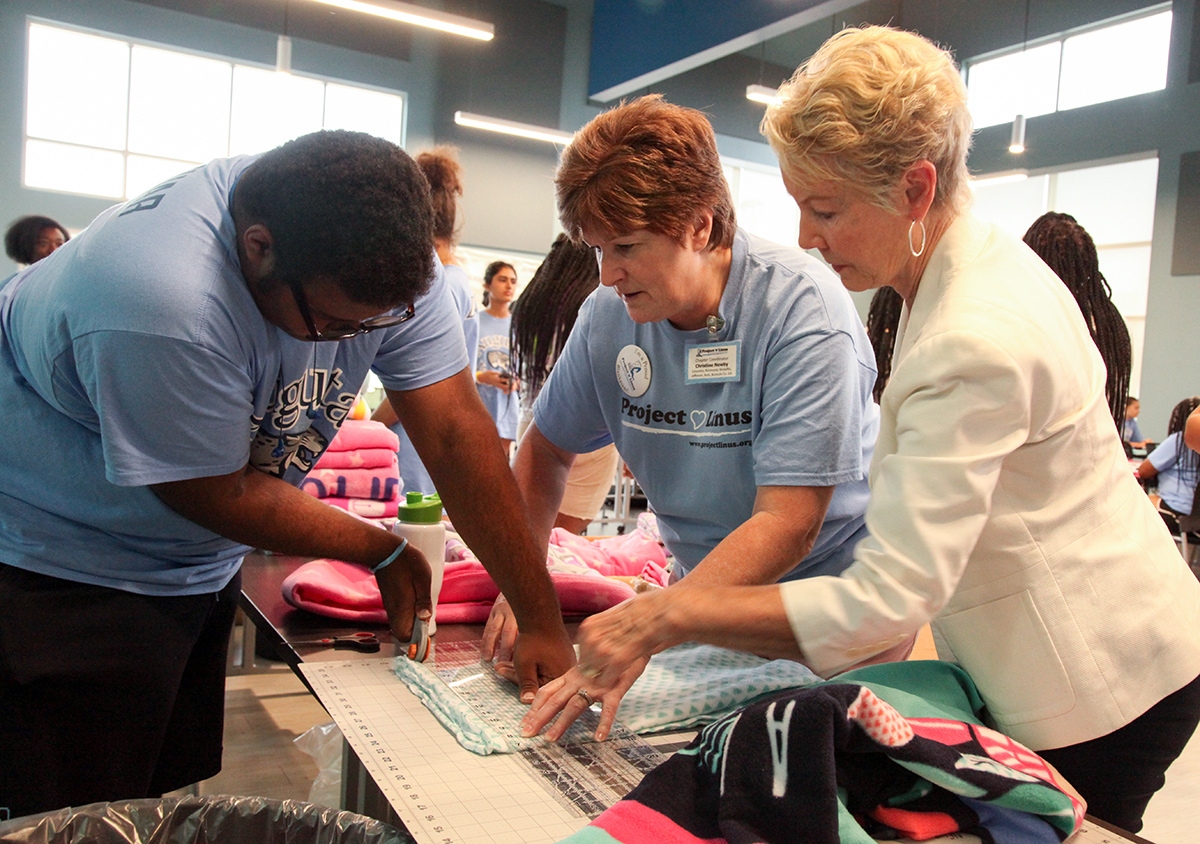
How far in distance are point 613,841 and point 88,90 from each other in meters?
10.3

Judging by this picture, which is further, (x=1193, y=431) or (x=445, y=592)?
(x=1193, y=431)

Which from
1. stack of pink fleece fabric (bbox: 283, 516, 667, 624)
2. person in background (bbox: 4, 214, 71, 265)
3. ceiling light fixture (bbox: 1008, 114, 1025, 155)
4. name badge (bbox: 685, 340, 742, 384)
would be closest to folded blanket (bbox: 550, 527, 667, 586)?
stack of pink fleece fabric (bbox: 283, 516, 667, 624)

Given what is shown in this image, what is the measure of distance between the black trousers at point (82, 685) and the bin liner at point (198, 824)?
0.97 feet

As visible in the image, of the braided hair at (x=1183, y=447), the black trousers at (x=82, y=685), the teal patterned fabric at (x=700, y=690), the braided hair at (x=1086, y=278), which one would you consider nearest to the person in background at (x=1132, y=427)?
the braided hair at (x=1183, y=447)

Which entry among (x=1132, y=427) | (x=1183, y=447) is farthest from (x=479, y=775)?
(x=1132, y=427)

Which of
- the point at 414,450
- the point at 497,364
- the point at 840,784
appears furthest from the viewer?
the point at 497,364

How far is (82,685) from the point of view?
1.21 m

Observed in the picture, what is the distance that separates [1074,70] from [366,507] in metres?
11.0

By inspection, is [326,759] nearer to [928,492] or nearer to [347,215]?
[347,215]

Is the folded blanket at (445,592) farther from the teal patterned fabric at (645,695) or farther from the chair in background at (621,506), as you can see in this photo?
the chair in background at (621,506)

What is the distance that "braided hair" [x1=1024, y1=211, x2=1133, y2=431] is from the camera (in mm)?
2656

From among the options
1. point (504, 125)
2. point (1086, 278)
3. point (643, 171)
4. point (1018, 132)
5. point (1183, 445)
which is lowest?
point (1183, 445)

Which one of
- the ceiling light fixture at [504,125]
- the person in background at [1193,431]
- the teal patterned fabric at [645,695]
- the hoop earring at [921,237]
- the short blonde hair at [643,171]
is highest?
the ceiling light fixture at [504,125]

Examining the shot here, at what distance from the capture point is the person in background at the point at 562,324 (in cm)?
295
